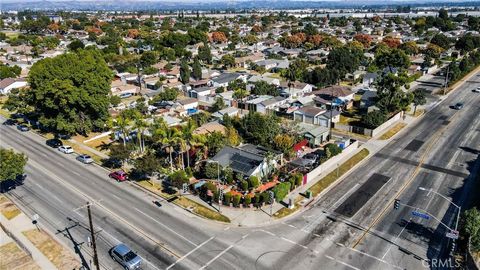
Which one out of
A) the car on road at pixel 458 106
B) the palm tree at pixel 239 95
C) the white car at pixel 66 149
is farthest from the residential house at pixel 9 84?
the car on road at pixel 458 106

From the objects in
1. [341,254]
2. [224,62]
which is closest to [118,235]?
[341,254]

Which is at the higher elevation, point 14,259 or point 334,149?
point 334,149

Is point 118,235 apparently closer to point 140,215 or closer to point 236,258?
point 140,215

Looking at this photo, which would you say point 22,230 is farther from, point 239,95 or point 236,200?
point 239,95

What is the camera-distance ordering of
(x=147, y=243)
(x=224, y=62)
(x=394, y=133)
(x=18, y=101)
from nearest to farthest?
(x=147, y=243) < (x=394, y=133) < (x=18, y=101) < (x=224, y=62)

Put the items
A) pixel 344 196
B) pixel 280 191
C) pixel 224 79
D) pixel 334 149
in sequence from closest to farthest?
pixel 280 191 < pixel 344 196 < pixel 334 149 < pixel 224 79

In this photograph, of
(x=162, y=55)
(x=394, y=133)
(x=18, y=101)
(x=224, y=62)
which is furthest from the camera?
(x=162, y=55)

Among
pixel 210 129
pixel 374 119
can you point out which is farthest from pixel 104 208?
pixel 374 119
